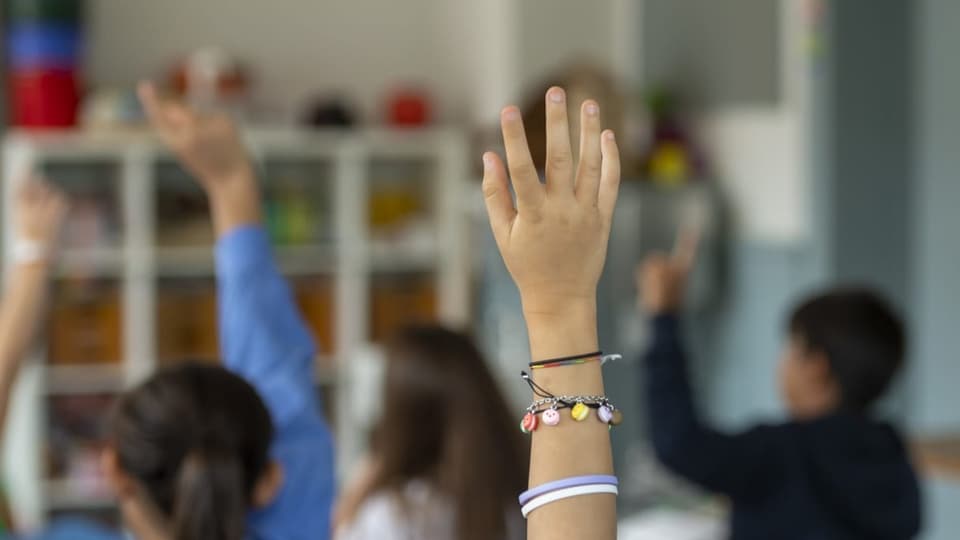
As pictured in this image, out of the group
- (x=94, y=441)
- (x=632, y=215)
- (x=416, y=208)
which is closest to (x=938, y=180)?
(x=632, y=215)

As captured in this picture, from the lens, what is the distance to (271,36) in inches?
210

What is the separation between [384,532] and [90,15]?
3734 mm

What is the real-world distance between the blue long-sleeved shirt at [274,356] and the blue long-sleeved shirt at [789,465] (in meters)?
0.58

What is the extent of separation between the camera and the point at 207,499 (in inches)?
54.4

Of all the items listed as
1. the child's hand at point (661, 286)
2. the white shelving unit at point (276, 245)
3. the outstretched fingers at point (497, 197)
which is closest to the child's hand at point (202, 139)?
the child's hand at point (661, 286)

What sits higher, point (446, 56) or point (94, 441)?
point (446, 56)

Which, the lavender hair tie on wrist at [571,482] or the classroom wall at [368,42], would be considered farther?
the classroom wall at [368,42]

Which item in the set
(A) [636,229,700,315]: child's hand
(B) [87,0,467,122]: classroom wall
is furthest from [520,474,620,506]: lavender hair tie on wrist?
(B) [87,0,467,122]: classroom wall

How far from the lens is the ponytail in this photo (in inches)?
54.2

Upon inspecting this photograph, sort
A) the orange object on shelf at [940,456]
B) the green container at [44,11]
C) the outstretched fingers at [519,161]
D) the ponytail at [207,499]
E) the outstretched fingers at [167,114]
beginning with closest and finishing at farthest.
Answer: the outstretched fingers at [519,161] < the ponytail at [207,499] < the outstretched fingers at [167,114] < the orange object on shelf at [940,456] < the green container at [44,11]

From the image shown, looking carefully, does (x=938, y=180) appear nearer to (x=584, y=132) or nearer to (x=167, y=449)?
(x=167, y=449)

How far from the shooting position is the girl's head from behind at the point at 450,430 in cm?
191

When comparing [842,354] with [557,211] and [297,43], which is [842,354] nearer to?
[557,211]

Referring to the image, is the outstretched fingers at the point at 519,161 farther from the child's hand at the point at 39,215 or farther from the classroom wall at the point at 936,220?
the classroom wall at the point at 936,220
